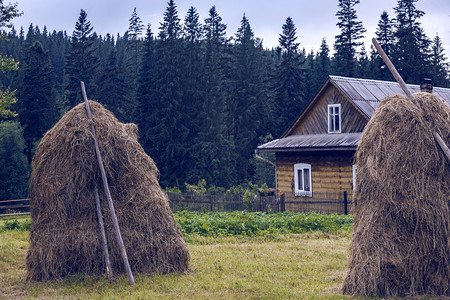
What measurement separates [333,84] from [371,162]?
17.1 m

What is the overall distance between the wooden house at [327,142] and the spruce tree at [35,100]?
88.8 ft

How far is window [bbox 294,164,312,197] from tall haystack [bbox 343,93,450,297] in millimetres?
16376

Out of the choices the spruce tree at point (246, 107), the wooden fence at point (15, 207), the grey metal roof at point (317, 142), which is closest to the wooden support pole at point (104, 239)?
the grey metal roof at point (317, 142)

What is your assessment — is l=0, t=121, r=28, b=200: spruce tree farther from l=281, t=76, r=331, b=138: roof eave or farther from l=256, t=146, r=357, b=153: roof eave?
l=281, t=76, r=331, b=138: roof eave

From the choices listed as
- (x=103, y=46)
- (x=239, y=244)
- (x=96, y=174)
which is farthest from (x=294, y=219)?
(x=103, y=46)

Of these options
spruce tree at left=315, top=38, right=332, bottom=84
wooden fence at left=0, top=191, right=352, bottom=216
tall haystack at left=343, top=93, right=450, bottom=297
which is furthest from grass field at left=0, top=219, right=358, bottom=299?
spruce tree at left=315, top=38, right=332, bottom=84

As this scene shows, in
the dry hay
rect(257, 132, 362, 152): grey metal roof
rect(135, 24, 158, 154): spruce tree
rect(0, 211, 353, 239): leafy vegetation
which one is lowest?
rect(0, 211, 353, 239): leafy vegetation

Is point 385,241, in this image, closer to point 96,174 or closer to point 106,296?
point 106,296

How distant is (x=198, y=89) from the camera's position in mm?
47594

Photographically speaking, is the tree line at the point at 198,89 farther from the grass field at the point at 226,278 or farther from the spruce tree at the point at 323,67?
the grass field at the point at 226,278

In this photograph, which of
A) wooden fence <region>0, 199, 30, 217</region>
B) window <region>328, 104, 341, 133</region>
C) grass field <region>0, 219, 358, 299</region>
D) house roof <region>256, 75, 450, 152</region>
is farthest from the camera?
window <region>328, 104, 341, 133</region>

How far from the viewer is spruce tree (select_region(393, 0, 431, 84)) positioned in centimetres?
4753

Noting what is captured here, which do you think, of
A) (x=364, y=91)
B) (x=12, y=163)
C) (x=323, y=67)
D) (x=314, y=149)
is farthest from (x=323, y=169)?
(x=323, y=67)

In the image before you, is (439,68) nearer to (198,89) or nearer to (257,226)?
(198,89)
